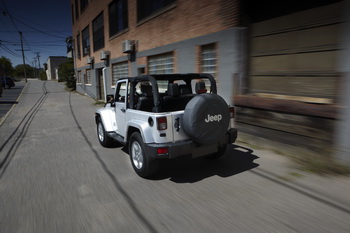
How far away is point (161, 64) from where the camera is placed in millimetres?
10133

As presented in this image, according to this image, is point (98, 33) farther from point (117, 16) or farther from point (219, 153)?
point (219, 153)

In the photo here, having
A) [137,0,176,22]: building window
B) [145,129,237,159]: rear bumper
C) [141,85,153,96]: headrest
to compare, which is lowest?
[145,129,237,159]: rear bumper

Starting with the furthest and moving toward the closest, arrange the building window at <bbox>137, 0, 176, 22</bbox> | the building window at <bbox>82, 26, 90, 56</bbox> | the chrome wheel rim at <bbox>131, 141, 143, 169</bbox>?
the building window at <bbox>82, 26, 90, 56</bbox>
the building window at <bbox>137, 0, 176, 22</bbox>
the chrome wheel rim at <bbox>131, 141, 143, 169</bbox>

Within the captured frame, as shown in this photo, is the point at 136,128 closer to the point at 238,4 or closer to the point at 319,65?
the point at 319,65

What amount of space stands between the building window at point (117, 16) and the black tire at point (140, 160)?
35.9 feet

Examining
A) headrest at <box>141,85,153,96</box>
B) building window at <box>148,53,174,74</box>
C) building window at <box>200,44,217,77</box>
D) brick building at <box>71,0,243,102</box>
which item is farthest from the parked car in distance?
headrest at <box>141,85,153,96</box>

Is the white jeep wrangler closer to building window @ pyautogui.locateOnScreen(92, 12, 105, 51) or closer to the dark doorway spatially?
building window @ pyautogui.locateOnScreen(92, 12, 105, 51)

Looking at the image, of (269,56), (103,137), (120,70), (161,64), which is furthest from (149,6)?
(103,137)

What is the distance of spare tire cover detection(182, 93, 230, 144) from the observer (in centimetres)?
357

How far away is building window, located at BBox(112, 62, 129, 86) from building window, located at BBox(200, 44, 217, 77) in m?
7.11

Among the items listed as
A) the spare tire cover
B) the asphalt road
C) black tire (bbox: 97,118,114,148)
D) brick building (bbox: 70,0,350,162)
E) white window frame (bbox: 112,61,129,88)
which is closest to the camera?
the asphalt road

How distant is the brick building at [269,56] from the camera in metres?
4.47

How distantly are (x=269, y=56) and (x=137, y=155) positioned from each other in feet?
13.1

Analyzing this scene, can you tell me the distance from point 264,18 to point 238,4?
0.79m
